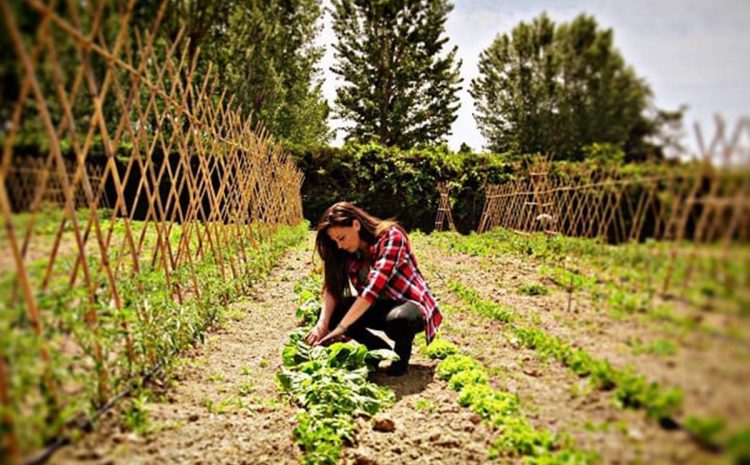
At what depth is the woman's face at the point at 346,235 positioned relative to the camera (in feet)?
13.5

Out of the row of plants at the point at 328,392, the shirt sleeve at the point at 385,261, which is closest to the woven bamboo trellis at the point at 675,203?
the shirt sleeve at the point at 385,261

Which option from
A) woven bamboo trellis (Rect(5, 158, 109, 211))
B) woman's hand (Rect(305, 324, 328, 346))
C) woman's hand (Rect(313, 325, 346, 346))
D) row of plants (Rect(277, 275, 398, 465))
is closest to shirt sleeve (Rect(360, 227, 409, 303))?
woman's hand (Rect(313, 325, 346, 346))

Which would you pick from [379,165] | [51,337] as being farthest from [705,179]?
[379,165]

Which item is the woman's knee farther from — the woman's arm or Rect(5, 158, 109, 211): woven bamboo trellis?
Rect(5, 158, 109, 211): woven bamboo trellis

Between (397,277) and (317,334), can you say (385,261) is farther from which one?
(317,334)

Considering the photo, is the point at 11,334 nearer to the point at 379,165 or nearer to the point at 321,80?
the point at 379,165

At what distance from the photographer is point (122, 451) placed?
2467 millimetres

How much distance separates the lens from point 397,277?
4160 mm

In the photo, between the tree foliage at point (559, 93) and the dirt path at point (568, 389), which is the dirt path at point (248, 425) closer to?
the dirt path at point (568, 389)

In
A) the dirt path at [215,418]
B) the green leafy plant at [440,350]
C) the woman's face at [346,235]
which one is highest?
the woman's face at [346,235]

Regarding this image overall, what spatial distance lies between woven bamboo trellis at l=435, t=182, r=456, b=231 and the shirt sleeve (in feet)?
49.4

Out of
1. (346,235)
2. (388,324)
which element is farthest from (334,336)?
(346,235)

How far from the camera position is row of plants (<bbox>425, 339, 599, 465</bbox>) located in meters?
2.39

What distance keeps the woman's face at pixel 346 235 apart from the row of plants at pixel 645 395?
1.55 meters
